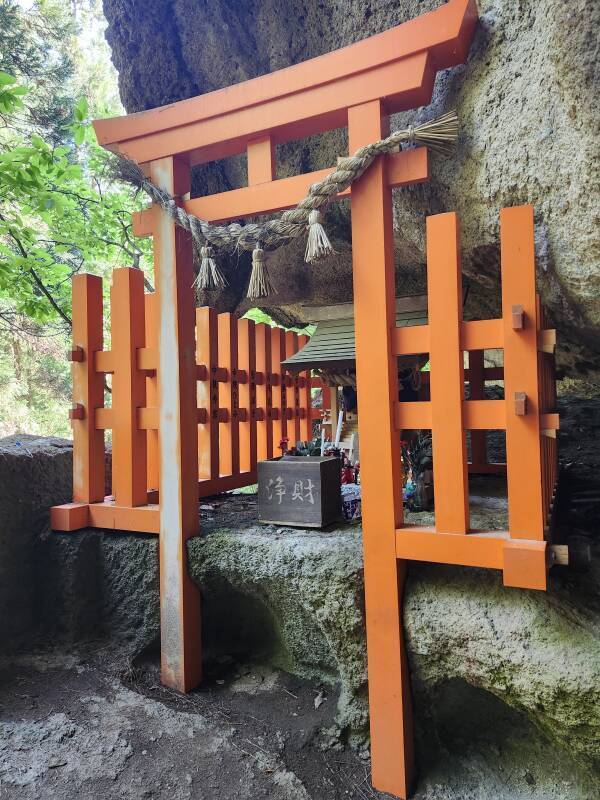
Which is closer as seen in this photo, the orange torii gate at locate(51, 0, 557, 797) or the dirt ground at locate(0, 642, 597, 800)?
the orange torii gate at locate(51, 0, 557, 797)

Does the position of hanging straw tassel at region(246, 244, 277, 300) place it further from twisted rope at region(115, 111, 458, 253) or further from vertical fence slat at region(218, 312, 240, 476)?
vertical fence slat at region(218, 312, 240, 476)

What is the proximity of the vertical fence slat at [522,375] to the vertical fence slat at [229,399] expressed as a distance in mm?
2507

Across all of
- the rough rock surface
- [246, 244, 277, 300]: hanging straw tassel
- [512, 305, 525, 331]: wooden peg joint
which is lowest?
the rough rock surface

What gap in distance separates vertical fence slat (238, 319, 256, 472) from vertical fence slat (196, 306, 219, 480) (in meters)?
0.45

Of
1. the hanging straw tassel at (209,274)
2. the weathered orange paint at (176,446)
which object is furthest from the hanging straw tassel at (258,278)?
the weathered orange paint at (176,446)

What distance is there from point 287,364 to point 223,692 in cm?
205

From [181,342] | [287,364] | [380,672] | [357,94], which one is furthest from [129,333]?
[380,672]

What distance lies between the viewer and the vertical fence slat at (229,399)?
4.09 m

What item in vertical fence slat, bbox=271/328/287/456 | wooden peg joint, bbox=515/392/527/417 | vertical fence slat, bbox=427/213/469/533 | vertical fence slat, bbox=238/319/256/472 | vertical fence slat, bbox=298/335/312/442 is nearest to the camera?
wooden peg joint, bbox=515/392/527/417

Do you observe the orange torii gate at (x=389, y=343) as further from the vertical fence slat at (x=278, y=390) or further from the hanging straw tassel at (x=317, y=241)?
the vertical fence slat at (x=278, y=390)

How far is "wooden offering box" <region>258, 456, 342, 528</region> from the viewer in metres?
2.80

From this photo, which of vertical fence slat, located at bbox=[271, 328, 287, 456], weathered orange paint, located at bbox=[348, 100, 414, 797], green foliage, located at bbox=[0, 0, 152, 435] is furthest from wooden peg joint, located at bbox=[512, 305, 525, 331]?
vertical fence slat, located at bbox=[271, 328, 287, 456]

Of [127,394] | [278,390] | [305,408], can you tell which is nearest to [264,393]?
[278,390]

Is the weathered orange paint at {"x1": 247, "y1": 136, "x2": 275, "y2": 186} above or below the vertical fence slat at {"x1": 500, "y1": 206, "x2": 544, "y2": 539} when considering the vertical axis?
above
